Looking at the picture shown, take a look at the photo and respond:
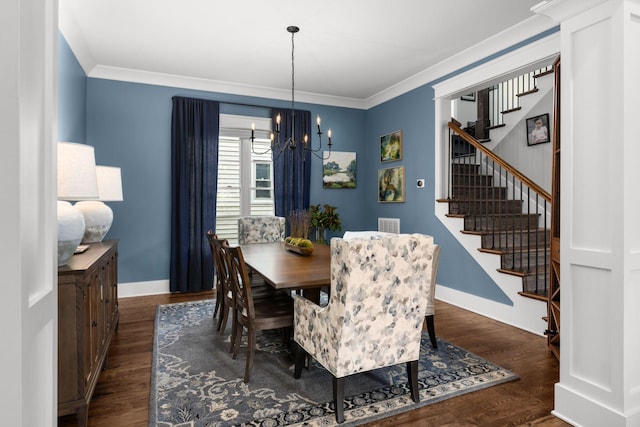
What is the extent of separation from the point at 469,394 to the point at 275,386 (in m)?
1.21

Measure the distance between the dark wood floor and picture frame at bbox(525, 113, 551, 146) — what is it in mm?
2590

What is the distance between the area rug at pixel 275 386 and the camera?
82.3 inches

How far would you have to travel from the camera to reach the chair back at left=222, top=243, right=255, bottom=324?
7.89ft

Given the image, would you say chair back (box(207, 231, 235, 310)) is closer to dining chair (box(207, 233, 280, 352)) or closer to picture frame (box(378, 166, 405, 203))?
dining chair (box(207, 233, 280, 352))

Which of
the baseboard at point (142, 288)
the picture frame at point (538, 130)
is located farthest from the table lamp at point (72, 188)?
the picture frame at point (538, 130)

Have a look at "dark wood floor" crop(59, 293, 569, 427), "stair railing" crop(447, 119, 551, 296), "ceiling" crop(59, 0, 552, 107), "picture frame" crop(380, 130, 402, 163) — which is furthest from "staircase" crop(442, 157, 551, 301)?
"ceiling" crop(59, 0, 552, 107)

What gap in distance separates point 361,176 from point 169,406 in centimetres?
457

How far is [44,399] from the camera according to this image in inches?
33.2

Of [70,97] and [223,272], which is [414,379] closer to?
[223,272]

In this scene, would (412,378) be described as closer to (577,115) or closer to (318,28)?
(577,115)

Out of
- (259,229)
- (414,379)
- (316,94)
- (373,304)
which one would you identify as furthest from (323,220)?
(373,304)

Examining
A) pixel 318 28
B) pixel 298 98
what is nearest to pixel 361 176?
pixel 298 98

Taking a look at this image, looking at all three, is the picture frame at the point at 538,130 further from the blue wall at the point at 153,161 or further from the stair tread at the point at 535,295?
the stair tread at the point at 535,295

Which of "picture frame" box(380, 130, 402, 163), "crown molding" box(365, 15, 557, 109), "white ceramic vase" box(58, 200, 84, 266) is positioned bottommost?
"white ceramic vase" box(58, 200, 84, 266)
